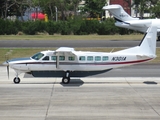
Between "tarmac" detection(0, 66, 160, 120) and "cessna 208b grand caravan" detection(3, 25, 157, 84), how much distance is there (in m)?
0.58

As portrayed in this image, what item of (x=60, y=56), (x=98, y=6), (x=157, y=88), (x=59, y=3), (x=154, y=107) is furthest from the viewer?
(x=98, y=6)

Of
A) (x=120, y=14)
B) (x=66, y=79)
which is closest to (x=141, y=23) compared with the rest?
(x=120, y=14)

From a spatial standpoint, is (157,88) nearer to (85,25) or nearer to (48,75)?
(48,75)

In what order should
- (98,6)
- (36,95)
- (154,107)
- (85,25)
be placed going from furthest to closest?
(98,6)
(85,25)
(36,95)
(154,107)

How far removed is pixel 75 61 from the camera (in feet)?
77.5

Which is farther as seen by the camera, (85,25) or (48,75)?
(85,25)

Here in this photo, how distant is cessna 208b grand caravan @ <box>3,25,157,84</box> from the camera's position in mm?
23422

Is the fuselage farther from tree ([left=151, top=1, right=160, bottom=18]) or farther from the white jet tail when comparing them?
tree ([left=151, top=1, right=160, bottom=18])

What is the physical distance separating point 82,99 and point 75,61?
Answer: 5.01 metres

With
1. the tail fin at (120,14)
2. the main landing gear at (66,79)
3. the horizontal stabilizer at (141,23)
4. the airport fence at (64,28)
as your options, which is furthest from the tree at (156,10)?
the main landing gear at (66,79)

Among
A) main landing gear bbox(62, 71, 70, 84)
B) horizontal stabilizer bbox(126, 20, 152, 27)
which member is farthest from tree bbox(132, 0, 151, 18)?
main landing gear bbox(62, 71, 70, 84)

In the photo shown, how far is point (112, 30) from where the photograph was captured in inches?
2608

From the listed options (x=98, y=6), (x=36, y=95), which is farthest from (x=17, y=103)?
(x=98, y=6)

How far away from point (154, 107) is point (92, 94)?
3.73 metres
